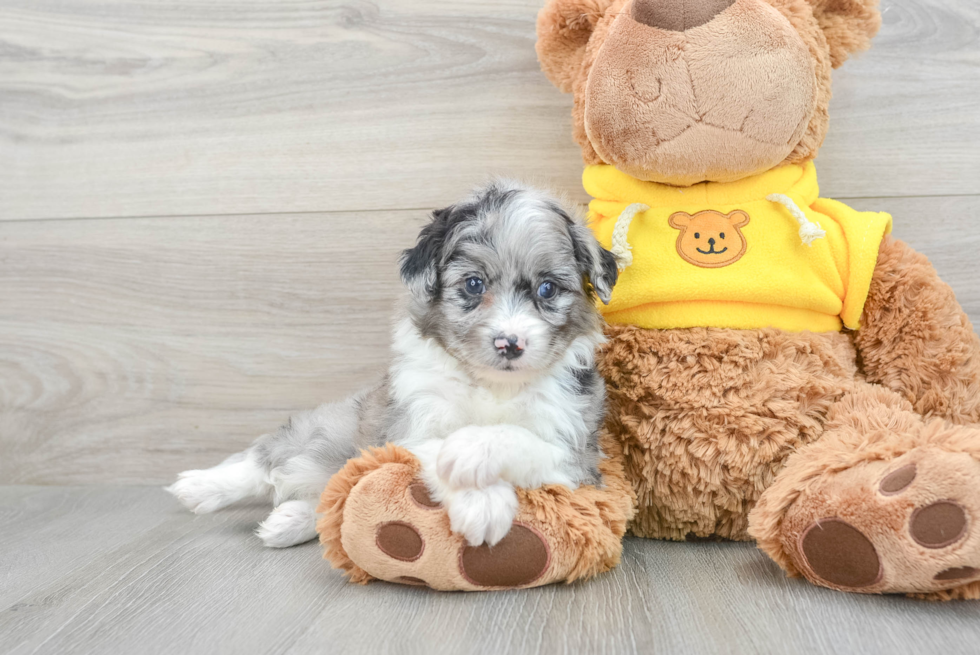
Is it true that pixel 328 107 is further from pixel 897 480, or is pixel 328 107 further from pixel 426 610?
pixel 897 480

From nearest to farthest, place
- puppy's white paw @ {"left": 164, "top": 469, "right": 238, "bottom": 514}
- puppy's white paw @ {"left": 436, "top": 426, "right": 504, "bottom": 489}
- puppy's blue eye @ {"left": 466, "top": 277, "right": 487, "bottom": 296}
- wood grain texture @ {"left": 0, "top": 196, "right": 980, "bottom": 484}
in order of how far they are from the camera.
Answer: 1. puppy's white paw @ {"left": 436, "top": 426, "right": 504, "bottom": 489}
2. puppy's blue eye @ {"left": 466, "top": 277, "right": 487, "bottom": 296}
3. puppy's white paw @ {"left": 164, "top": 469, "right": 238, "bottom": 514}
4. wood grain texture @ {"left": 0, "top": 196, "right": 980, "bottom": 484}

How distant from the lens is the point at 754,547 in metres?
1.72

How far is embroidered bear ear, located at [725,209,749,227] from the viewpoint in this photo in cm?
170

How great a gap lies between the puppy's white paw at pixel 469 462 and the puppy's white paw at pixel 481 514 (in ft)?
0.06

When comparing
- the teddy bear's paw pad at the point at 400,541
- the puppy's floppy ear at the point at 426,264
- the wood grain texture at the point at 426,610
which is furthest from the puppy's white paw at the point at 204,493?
the puppy's floppy ear at the point at 426,264

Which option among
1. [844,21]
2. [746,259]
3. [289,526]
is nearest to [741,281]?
[746,259]

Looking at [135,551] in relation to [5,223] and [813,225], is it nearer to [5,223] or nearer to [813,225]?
[5,223]

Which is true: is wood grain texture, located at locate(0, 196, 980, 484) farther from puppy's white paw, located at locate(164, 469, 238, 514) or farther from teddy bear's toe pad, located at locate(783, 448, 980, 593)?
teddy bear's toe pad, located at locate(783, 448, 980, 593)

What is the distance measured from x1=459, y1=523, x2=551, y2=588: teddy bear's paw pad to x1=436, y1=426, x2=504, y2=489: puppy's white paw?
0.12m

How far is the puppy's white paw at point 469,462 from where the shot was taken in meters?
1.34

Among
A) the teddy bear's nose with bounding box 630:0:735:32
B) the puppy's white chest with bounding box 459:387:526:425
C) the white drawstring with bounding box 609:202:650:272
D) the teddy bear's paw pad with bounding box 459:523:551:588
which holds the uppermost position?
the teddy bear's nose with bounding box 630:0:735:32

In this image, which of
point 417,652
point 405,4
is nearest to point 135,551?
point 417,652

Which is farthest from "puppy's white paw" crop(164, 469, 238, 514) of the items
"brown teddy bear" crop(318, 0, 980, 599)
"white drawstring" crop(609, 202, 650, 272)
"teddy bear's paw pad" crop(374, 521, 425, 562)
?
"white drawstring" crop(609, 202, 650, 272)

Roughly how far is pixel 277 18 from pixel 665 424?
67.1 inches
